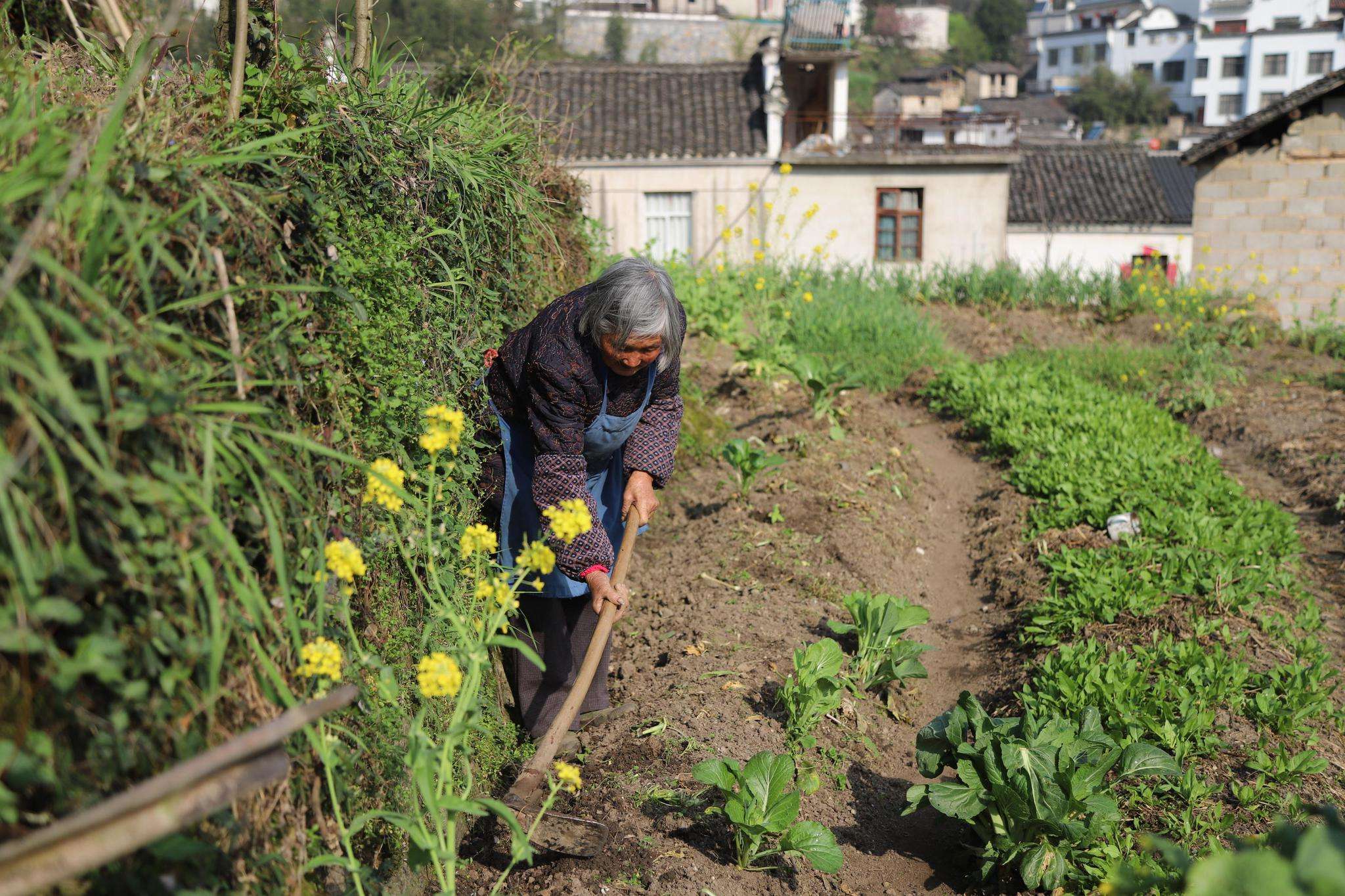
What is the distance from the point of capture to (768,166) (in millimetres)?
22953

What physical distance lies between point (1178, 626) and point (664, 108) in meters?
21.5

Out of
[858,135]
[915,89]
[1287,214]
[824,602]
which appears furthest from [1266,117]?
[915,89]

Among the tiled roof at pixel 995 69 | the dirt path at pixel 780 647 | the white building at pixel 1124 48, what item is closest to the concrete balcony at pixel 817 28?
the dirt path at pixel 780 647

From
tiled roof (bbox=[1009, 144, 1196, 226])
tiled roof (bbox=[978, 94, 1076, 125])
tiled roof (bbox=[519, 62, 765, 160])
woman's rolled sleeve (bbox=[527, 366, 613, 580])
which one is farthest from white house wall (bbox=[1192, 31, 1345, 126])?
woman's rolled sleeve (bbox=[527, 366, 613, 580])

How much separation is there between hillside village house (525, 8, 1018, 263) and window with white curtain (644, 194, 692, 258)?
0.03 metres

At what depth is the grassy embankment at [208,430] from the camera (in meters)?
1.42

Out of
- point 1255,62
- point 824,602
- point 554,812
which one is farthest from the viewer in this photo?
point 1255,62

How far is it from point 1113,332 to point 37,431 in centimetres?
1411

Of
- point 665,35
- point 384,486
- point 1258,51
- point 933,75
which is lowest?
point 384,486

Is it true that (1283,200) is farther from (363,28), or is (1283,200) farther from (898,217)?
(363,28)

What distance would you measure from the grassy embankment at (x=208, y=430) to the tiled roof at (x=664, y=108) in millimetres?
20302

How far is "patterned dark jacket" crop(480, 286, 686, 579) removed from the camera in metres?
3.18

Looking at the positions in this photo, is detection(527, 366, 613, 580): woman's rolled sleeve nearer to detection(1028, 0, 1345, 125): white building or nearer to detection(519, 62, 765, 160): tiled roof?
detection(519, 62, 765, 160): tiled roof

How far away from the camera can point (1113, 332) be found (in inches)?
538
